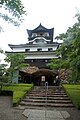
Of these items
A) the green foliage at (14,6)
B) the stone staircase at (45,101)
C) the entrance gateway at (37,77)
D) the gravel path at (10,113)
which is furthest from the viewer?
the entrance gateway at (37,77)

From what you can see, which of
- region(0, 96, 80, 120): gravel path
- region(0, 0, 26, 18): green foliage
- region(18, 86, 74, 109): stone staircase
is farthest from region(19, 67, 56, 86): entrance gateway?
region(0, 0, 26, 18): green foliage

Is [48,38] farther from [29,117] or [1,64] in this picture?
[29,117]

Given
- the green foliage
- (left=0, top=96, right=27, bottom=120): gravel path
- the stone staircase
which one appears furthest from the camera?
the stone staircase

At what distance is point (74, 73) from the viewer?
10.6 meters

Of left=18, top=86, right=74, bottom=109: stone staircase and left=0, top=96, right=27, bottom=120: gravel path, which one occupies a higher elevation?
left=18, top=86, right=74, bottom=109: stone staircase

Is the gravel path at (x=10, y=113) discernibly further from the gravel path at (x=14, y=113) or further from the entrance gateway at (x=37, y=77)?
the entrance gateway at (x=37, y=77)

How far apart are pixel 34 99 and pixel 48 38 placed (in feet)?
A: 84.8

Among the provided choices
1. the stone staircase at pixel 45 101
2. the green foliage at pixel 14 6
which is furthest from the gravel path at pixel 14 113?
the green foliage at pixel 14 6

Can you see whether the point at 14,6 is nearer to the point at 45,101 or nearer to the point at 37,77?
the point at 45,101

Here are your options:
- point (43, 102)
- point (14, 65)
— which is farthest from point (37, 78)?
point (43, 102)

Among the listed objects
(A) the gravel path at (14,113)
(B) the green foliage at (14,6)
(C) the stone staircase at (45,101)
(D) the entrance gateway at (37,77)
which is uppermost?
(B) the green foliage at (14,6)

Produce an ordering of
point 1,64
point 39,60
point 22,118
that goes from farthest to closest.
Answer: point 39,60 → point 1,64 → point 22,118

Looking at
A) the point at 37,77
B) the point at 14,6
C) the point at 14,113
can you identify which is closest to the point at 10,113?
the point at 14,113

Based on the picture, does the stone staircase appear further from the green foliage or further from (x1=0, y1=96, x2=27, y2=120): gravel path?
the green foliage
